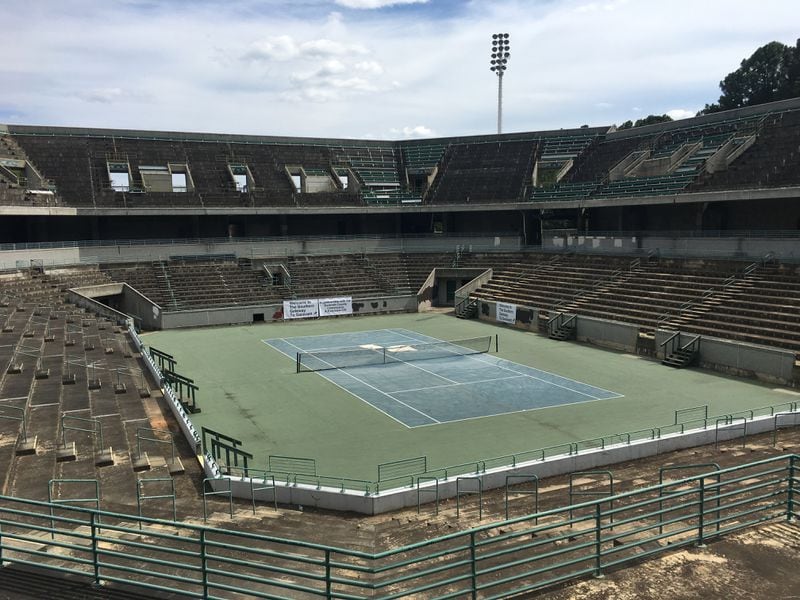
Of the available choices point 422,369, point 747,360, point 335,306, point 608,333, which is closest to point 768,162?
point 608,333

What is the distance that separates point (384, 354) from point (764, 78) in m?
67.3

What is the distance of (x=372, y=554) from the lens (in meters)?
8.62

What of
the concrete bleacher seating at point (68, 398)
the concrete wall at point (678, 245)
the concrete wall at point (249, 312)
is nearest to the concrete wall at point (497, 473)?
the concrete bleacher seating at point (68, 398)

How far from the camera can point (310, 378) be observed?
1113 inches

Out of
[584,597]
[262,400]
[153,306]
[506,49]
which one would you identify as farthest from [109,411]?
[506,49]

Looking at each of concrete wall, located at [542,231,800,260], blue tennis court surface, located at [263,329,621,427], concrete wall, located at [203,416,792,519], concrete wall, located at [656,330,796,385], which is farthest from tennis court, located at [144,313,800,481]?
concrete wall, located at [542,231,800,260]

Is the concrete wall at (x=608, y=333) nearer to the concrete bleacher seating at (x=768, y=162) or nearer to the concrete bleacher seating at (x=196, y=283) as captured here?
the concrete bleacher seating at (x=768, y=162)

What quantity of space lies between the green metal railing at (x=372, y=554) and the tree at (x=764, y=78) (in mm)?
72191

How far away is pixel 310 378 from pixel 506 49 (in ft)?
200

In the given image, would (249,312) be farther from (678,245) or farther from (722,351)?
(722,351)

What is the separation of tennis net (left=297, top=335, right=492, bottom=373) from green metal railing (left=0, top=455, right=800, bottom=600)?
18.1 meters

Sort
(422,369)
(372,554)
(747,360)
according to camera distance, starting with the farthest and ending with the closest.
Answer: (422,369), (747,360), (372,554)

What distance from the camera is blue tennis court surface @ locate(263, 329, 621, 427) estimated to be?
923 inches

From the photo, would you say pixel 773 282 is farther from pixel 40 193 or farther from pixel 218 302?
pixel 40 193
